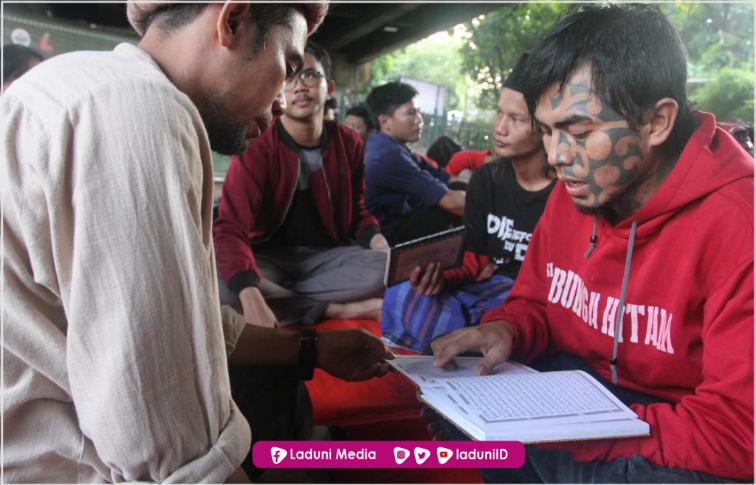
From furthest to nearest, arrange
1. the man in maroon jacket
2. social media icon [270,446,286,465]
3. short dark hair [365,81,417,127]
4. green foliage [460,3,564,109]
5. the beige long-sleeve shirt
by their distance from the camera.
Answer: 1. short dark hair [365,81,417,127]
2. the man in maroon jacket
3. green foliage [460,3,564,109]
4. social media icon [270,446,286,465]
5. the beige long-sleeve shirt

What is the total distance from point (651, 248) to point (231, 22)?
53cm

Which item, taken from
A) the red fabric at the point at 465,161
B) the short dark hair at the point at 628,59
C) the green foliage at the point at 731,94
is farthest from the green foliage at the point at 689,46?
the red fabric at the point at 465,161

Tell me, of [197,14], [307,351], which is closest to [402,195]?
[307,351]

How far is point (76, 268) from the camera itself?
402 millimetres

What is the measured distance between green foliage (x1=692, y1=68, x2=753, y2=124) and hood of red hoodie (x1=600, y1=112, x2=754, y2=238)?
505mm

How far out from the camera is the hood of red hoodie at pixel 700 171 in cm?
58

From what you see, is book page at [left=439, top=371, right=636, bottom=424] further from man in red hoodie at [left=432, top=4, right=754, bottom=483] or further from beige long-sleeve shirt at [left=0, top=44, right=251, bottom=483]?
beige long-sleeve shirt at [left=0, top=44, right=251, bottom=483]

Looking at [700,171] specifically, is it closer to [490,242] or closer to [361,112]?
[490,242]

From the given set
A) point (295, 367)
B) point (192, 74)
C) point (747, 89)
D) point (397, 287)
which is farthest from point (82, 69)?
point (747, 89)

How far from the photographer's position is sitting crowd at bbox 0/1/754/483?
407 millimetres

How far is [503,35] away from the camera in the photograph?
107 cm

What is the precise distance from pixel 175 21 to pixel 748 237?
Result: 610 mm

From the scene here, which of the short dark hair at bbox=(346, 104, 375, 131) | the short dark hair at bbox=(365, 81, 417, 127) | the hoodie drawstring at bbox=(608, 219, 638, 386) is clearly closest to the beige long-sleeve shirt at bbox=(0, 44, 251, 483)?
the hoodie drawstring at bbox=(608, 219, 638, 386)

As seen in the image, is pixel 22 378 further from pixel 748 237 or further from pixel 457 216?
pixel 457 216
